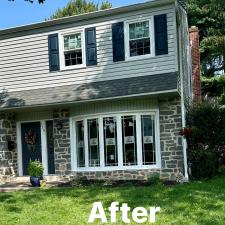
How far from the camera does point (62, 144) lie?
16.1 metres

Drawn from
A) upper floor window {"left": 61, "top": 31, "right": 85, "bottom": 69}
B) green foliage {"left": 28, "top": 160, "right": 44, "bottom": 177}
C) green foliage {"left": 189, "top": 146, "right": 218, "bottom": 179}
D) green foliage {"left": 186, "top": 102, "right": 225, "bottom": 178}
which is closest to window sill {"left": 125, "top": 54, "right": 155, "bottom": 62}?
upper floor window {"left": 61, "top": 31, "right": 85, "bottom": 69}

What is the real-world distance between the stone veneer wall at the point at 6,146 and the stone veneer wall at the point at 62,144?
1.74 metres

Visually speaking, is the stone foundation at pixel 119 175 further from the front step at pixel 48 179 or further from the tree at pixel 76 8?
the tree at pixel 76 8

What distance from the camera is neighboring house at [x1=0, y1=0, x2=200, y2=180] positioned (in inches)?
578

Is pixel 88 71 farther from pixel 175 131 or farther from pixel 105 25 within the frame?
pixel 175 131

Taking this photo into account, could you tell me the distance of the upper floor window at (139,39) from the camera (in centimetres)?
1524

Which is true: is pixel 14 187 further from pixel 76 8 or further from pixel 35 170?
pixel 76 8

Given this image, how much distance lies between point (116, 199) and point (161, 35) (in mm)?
6205

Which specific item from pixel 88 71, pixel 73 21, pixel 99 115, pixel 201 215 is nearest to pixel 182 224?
pixel 201 215

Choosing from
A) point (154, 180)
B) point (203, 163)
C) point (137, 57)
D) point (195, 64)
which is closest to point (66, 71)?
point (137, 57)

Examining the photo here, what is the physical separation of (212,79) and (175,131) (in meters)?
11.1

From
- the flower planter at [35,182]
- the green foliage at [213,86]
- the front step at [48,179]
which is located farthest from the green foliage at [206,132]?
the green foliage at [213,86]

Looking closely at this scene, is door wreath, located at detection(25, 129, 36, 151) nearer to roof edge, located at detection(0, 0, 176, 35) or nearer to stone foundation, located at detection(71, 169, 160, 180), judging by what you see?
stone foundation, located at detection(71, 169, 160, 180)

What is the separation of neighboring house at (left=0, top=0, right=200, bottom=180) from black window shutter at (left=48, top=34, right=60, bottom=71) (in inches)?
1.4
